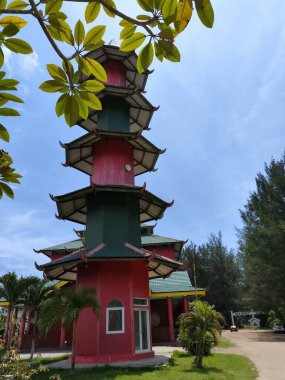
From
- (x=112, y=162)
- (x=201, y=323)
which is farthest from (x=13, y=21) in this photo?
(x=112, y=162)

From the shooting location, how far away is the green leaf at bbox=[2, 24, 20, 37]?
1661 mm

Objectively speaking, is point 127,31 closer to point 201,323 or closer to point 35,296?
point 201,323

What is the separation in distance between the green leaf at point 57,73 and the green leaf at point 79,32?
0.60 feet

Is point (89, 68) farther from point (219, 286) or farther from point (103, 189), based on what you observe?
point (219, 286)

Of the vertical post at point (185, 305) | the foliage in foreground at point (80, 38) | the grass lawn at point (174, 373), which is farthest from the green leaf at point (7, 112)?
the vertical post at point (185, 305)

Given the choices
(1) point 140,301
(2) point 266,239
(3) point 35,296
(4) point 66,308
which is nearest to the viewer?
(4) point 66,308

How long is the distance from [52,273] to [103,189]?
193 inches

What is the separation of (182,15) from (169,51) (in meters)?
0.19

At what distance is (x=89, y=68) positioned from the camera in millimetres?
1915

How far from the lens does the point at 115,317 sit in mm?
13188

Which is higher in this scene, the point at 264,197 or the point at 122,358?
the point at 264,197

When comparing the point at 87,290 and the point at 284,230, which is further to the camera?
the point at 284,230

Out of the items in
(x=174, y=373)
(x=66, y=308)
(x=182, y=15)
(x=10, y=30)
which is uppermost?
(x=182, y=15)

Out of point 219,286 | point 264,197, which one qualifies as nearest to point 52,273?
point 264,197
